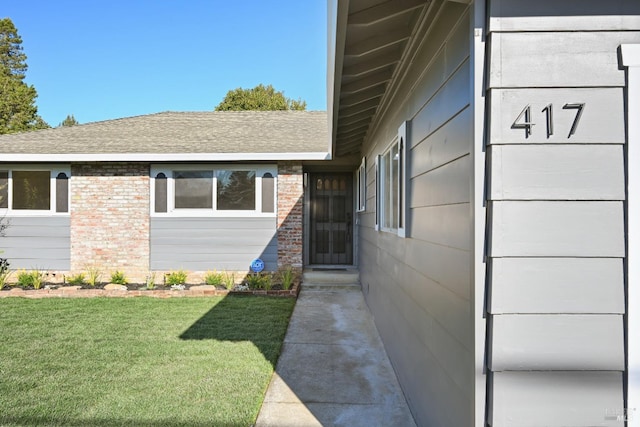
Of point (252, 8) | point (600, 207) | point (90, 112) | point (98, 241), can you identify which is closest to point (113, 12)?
point (252, 8)

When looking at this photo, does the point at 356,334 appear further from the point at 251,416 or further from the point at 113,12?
the point at 113,12

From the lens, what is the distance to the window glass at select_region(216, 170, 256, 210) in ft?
27.1

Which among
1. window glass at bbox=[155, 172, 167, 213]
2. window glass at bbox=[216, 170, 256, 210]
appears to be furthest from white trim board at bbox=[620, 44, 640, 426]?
window glass at bbox=[155, 172, 167, 213]

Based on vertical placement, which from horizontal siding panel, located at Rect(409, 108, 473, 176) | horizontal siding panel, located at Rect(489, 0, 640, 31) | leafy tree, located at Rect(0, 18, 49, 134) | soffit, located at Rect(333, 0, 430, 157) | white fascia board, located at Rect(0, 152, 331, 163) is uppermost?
leafy tree, located at Rect(0, 18, 49, 134)

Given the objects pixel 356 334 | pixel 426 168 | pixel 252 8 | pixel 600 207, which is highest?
pixel 252 8

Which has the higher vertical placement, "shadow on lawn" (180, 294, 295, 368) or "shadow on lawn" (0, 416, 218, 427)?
"shadow on lawn" (0, 416, 218, 427)

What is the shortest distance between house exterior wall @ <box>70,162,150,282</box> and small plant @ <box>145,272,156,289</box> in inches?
7.0

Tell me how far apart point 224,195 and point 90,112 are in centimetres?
3895

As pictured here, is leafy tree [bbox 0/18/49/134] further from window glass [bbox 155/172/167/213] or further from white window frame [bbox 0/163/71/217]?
window glass [bbox 155/172/167/213]

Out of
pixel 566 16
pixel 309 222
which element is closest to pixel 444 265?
pixel 566 16

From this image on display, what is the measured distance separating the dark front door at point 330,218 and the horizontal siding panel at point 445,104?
21.3 feet

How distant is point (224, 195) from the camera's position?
→ 27.2ft

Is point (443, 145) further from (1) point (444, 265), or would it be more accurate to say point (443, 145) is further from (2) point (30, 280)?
(2) point (30, 280)

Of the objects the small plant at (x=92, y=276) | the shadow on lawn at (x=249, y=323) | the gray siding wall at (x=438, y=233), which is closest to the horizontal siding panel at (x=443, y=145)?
the gray siding wall at (x=438, y=233)
